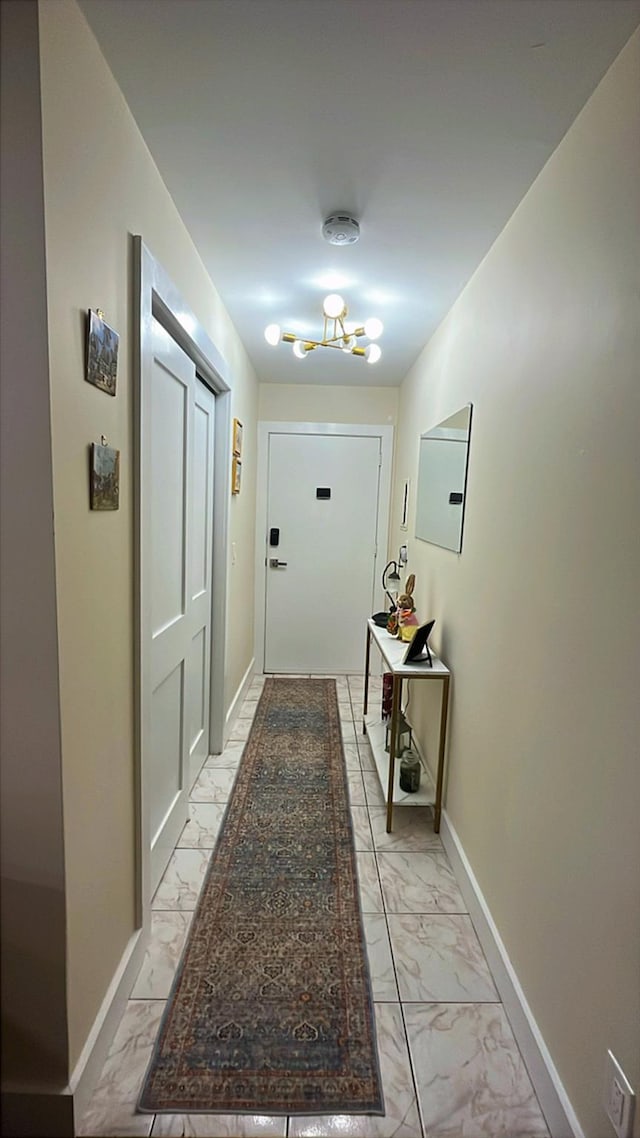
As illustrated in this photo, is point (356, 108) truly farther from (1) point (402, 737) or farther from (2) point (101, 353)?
(1) point (402, 737)

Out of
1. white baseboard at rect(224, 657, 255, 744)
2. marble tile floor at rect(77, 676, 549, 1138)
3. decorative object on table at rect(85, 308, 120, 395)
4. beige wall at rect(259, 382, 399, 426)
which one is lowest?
marble tile floor at rect(77, 676, 549, 1138)

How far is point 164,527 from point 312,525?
2335 millimetres

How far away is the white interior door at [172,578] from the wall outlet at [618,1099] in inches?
48.9

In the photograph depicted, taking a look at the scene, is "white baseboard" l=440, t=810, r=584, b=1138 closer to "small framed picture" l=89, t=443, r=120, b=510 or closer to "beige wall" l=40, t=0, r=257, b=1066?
"beige wall" l=40, t=0, r=257, b=1066

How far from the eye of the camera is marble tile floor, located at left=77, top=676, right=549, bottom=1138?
1.10 meters

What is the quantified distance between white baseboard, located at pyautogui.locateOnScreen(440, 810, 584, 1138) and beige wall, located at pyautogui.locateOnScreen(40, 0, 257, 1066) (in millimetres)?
1034

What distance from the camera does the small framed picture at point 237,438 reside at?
2.81m

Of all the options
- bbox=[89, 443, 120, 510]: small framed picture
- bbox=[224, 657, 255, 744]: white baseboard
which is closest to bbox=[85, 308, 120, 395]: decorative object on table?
bbox=[89, 443, 120, 510]: small framed picture

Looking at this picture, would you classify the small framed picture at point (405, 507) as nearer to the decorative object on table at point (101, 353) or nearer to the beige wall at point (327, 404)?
the beige wall at point (327, 404)

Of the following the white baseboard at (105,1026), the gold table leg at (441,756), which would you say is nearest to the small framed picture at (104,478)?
the white baseboard at (105,1026)

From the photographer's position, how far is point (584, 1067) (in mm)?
1028

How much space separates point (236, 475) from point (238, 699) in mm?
1453

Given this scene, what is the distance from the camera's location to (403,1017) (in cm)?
135

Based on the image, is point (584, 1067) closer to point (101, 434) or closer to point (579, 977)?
point (579, 977)
